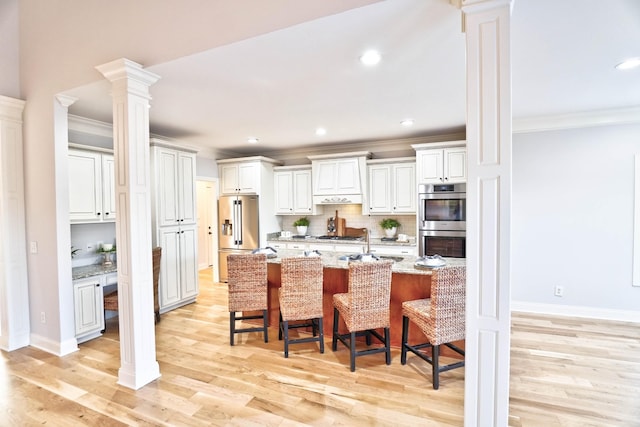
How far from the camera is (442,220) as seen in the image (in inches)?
192

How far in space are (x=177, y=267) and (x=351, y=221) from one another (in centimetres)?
314

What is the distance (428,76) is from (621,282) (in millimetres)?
3800

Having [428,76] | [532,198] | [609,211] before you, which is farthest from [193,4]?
[609,211]

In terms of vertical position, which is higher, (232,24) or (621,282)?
(232,24)

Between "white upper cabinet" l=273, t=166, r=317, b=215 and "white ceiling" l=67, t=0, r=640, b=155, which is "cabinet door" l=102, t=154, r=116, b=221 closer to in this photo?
"white ceiling" l=67, t=0, r=640, b=155

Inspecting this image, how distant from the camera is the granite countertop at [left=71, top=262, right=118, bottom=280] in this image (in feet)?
11.5

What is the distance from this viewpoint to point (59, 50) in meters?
3.07

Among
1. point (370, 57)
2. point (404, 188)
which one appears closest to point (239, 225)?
point (404, 188)

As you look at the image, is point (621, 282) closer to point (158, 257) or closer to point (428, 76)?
point (428, 76)

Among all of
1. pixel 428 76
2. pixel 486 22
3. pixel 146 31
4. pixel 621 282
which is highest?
pixel 146 31

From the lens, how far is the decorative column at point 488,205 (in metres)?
1.59

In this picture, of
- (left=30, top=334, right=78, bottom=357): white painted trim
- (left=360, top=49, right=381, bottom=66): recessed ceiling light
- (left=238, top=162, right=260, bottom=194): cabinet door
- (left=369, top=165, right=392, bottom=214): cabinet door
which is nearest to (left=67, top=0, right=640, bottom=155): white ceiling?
(left=360, top=49, right=381, bottom=66): recessed ceiling light

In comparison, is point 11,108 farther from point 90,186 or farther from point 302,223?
point 302,223

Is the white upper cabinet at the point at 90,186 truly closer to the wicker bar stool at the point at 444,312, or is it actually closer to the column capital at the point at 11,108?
the column capital at the point at 11,108
